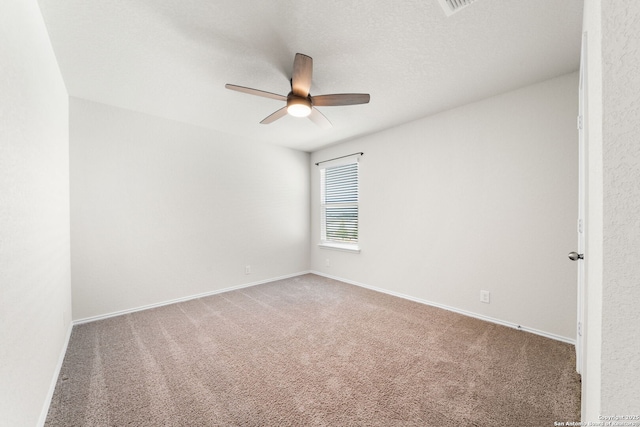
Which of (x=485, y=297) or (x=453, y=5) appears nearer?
(x=453, y=5)

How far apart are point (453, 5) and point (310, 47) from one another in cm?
96

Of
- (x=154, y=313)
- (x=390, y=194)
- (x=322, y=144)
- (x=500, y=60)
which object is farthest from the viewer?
(x=322, y=144)

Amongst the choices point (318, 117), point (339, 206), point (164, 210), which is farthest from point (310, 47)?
point (339, 206)

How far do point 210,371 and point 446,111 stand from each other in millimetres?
3576

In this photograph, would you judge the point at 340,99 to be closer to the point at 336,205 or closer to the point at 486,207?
the point at 486,207

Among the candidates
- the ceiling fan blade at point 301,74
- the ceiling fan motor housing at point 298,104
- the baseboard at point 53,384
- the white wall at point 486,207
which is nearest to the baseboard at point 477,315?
the white wall at point 486,207

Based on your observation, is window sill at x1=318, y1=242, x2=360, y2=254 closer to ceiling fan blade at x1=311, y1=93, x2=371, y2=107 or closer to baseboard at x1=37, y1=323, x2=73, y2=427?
ceiling fan blade at x1=311, y1=93, x2=371, y2=107

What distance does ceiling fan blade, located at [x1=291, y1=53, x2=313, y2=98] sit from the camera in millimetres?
1682

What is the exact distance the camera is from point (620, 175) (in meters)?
0.50

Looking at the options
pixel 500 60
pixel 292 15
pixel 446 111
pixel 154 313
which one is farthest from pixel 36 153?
pixel 446 111

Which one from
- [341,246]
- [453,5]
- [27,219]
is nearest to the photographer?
[27,219]

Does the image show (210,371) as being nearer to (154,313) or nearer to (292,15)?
(154,313)

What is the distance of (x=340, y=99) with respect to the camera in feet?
6.82

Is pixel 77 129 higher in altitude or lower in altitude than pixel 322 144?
lower
